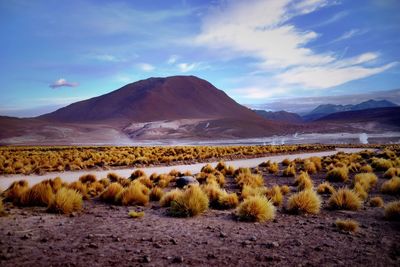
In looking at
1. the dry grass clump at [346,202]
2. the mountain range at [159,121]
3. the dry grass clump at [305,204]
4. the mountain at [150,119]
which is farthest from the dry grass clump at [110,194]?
the mountain at [150,119]

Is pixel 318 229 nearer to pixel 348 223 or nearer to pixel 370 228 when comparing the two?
pixel 348 223

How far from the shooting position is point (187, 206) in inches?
308

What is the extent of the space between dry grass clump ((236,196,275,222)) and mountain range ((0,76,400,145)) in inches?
2764

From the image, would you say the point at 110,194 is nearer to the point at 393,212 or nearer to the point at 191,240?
the point at 191,240

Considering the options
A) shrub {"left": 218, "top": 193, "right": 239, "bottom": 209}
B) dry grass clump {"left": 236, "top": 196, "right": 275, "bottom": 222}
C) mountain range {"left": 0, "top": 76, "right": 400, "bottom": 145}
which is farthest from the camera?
mountain range {"left": 0, "top": 76, "right": 400, "bottom": 145}

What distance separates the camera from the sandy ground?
4922 mm

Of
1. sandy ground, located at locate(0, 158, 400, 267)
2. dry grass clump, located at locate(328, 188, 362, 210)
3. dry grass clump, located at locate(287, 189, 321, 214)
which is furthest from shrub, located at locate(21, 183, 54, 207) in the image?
dry grass clump, located at locate(328, 188, 362, 210)

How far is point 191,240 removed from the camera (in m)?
5.89

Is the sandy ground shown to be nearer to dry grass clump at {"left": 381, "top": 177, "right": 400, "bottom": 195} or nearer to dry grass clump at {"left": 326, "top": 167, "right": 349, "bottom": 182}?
dry grass clump at {"left": 381, "top": 177, "right": 400, "bottom": 195}

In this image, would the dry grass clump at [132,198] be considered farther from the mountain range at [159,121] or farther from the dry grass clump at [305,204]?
the mountain range at [159,121]

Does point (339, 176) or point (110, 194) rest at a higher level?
point (110, 194)

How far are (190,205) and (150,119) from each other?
389 ft

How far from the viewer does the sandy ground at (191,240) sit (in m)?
4.92

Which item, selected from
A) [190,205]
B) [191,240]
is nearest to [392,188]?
[190,205]
